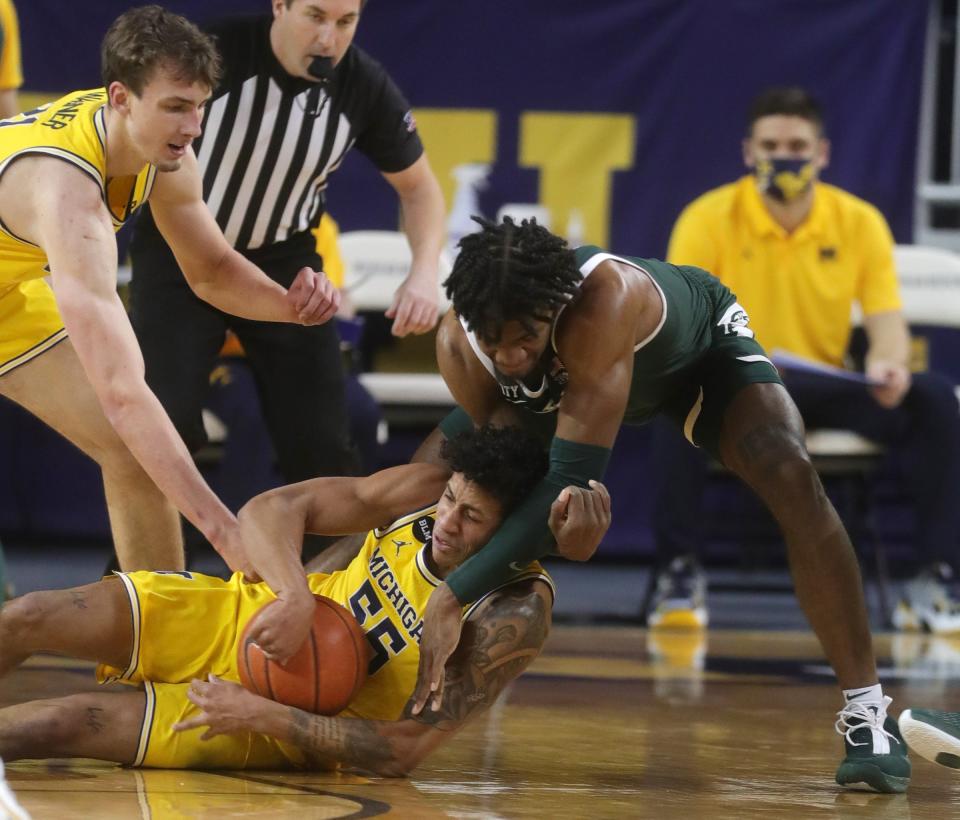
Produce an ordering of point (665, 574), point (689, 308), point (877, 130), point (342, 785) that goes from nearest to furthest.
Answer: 1. point (342, 785)
2. point (689, 308)
3. point (665, 574)
4. point (877, 130)

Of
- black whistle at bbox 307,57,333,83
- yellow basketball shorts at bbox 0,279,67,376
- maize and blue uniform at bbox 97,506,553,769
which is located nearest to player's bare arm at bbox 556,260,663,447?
maize and blue uniform at bbox 97,506,553,769

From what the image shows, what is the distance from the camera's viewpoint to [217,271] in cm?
400

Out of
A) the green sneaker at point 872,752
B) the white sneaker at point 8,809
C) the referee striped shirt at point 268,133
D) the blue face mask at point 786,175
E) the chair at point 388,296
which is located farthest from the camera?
the chair at point 388,296

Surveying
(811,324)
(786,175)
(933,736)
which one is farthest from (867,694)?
(786,175)

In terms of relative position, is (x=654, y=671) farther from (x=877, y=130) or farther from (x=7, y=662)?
(x=877, y=130)

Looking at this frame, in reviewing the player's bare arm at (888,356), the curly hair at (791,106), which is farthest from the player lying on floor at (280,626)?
the curly hair at (791,106)

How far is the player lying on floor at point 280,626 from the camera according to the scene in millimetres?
3148

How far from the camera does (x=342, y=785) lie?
10.3 feet

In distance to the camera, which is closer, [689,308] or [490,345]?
[490,345]

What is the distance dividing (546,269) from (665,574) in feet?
12.0

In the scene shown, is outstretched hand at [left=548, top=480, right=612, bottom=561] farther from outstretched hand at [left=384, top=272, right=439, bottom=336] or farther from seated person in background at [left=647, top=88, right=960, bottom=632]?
seated person in background at [left=647, top=88, right=960, bottom=632]

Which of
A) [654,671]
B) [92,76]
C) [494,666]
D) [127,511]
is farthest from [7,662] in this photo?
[92,76]

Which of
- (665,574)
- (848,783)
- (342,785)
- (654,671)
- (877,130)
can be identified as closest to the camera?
(342,785)

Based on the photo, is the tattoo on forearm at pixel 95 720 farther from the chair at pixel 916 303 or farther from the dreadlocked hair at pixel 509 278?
the chair at pixel 916 303
